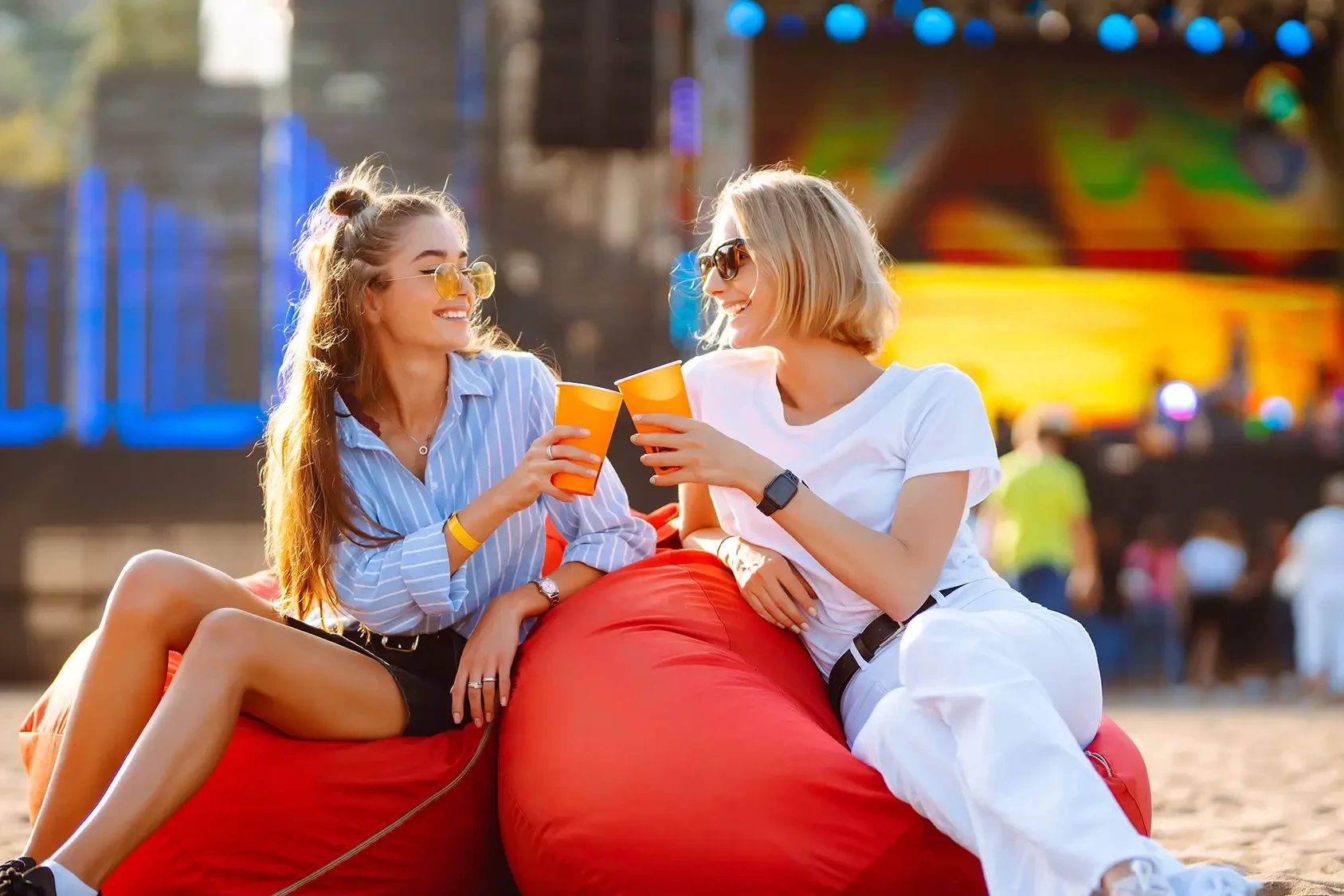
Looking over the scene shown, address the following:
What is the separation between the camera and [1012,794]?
5.71 ft

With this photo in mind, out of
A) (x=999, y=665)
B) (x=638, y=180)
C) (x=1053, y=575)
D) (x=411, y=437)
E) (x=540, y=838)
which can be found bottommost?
(x=1053, y=575)

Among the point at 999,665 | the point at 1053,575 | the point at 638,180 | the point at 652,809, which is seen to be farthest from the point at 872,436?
the point at 638,180

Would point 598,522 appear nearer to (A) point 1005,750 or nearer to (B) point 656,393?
(B) point 656,393

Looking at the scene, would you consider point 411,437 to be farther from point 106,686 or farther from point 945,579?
point 945,579

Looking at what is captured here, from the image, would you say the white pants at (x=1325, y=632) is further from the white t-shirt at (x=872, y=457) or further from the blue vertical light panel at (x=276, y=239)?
the blue vertical light panel at (x=276, y=239)

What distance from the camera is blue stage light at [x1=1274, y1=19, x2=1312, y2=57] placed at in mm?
9102

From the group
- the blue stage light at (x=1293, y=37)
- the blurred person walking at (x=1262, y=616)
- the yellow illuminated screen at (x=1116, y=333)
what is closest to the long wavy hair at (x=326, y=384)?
the yellow illuminated screen at (x=1116, y=333)

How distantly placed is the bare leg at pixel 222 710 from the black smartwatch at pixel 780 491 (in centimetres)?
70

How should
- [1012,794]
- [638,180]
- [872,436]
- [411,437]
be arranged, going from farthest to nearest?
[638,180] → [411,437] → [872,436] → [1012,794]

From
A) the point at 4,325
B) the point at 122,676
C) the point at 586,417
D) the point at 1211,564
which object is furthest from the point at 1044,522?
the point at 4,325

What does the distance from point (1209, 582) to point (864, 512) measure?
6792mm

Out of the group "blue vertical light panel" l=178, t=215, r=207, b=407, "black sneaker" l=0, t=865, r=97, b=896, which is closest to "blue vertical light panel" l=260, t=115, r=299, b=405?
"blue vertical light panel" l=178, t=215, r=207, b=407

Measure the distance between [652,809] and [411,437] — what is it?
903 millimetres

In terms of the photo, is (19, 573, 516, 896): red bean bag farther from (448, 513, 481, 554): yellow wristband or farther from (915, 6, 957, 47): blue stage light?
(915, 6, 957, 47): blue stage light
